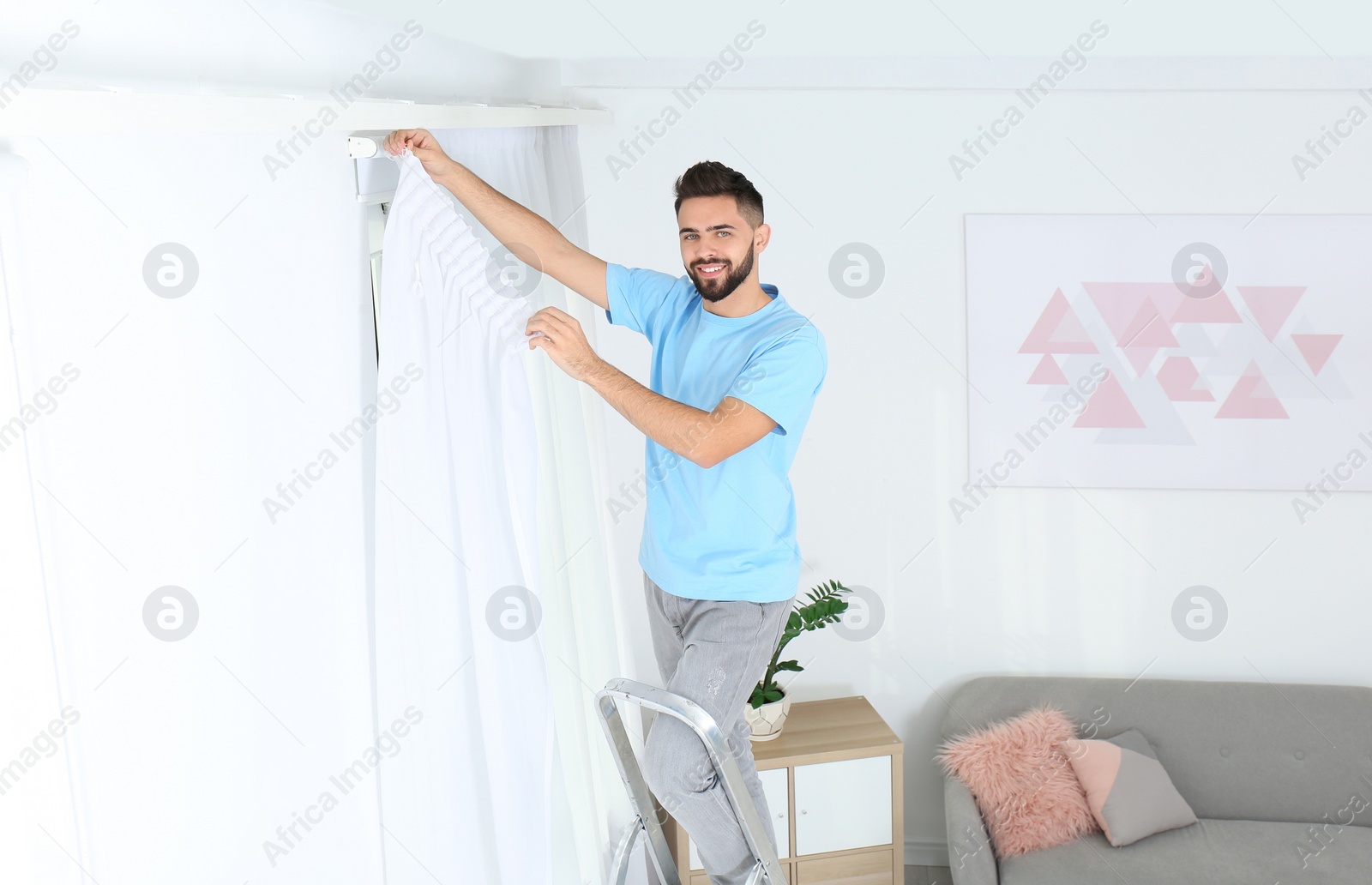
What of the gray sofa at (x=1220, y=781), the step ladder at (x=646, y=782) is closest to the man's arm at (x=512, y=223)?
the step ladder at (x=646, y=782)

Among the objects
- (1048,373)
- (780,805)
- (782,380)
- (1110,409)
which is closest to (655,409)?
(782,380)

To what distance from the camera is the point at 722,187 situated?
6.57ft

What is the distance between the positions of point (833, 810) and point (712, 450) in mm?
1679

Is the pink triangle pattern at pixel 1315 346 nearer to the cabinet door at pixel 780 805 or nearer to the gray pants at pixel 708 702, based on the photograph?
the cabinet door at pixel 780 805

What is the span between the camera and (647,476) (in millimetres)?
2121

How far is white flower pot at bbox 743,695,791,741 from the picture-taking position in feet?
10.1

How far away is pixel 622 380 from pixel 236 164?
684 mm

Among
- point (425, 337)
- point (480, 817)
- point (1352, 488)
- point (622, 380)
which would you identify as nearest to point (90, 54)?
point (425, 337)

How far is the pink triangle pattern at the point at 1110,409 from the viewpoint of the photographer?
10.8ft

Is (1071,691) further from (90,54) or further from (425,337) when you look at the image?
(90,54)

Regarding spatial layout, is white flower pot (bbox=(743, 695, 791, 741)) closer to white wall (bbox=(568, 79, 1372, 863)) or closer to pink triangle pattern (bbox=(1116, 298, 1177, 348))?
white wall (bbox=(568, 79, 1372, 863))

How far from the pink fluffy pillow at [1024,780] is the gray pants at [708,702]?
1269 mm

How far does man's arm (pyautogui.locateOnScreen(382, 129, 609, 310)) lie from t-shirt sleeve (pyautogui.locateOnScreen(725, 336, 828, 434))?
46 cm

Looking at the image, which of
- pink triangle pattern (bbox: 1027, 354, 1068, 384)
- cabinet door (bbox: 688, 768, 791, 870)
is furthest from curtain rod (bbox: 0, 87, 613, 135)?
pink triangle pattern (bbox: 1027, 354, 1068, 384)
